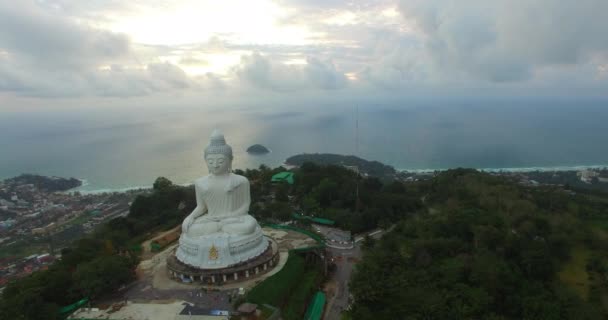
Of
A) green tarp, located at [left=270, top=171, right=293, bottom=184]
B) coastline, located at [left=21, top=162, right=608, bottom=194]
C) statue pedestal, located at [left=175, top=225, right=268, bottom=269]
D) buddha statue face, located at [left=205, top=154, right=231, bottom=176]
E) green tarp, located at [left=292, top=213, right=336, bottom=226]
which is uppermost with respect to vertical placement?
buddha statue face, located at [left=205, top=154, right=231, bottom=176]

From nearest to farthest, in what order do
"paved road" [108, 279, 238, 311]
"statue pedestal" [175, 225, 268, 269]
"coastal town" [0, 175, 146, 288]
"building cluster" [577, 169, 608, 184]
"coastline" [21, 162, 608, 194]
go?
"paved road" [108, 279, 238, 311]
"statue pedestal" [175, 225, 268, 269]
"coastal town" [0, 175, 146, 288]
"building cluster" [577, 169, 608, 184]
"coastline" [21, 162, 608, 194]

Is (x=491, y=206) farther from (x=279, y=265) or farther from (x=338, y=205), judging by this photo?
(x=279, y=265)

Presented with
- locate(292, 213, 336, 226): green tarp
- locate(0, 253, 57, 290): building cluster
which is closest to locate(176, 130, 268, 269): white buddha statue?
locate(292, 213, 336, 226): green tarp

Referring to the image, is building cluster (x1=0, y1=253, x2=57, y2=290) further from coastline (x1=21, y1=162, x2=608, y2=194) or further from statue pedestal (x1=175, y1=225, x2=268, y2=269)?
coastline (x1=21, y1=162, x2=608, y2=194)

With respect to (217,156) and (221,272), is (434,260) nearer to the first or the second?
(221,272)

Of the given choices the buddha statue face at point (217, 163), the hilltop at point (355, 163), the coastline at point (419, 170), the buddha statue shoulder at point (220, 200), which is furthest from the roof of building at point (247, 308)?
the hilltop at point (355, 163)

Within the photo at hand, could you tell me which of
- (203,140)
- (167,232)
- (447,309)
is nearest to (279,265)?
(447,309)

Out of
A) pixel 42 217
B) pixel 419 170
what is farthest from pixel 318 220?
pixel 419 170
